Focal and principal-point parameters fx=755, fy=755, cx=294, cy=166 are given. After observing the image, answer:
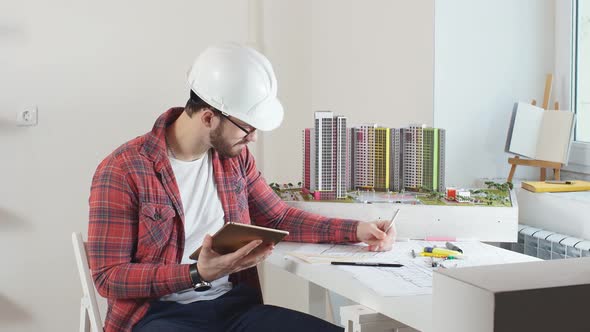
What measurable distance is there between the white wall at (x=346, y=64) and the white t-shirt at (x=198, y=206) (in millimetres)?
1276

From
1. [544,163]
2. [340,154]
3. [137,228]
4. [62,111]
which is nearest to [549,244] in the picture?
[544,163]

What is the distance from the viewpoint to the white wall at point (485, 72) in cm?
306

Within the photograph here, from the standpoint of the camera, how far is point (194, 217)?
204 centimetres

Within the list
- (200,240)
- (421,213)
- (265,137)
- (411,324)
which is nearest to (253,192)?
(200,240)

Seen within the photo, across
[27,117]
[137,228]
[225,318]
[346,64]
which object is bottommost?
[225,318]

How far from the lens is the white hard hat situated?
Answer: 197 cm

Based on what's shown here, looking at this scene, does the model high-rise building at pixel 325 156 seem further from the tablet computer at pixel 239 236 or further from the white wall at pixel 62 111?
the white wall at pixel 62 111

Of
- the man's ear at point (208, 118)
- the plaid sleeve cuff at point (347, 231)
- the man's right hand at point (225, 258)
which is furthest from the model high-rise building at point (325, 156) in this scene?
the man's right hand at point (225, 258)

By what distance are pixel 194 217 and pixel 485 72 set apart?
1.57 metres

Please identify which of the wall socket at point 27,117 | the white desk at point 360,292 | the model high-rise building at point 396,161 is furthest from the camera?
the wall socket at point 27,117

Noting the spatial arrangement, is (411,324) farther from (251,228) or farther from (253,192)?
(253,192)

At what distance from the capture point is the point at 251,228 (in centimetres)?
168

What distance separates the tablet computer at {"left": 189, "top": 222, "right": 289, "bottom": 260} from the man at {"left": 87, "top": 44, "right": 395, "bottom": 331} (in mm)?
25

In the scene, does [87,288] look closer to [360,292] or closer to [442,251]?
[360,292]
